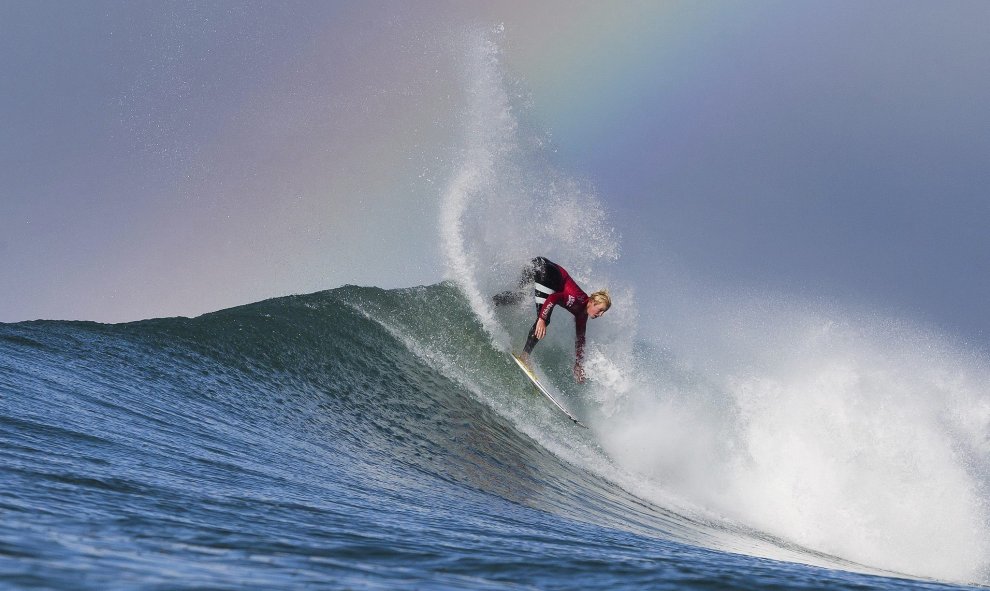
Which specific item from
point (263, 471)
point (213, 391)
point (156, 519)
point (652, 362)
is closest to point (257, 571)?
point (156, 519)

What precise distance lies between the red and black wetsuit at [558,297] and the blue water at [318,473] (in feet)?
3.53

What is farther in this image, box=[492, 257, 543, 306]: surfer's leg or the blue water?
box=[492, 257, 543, 306]: surfer's leg

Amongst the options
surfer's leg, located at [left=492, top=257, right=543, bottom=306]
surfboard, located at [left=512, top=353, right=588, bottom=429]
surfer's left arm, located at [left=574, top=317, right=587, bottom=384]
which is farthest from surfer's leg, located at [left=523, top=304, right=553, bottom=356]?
surfer's leg, located at [left=492, top=257, right=543, bottom=306]

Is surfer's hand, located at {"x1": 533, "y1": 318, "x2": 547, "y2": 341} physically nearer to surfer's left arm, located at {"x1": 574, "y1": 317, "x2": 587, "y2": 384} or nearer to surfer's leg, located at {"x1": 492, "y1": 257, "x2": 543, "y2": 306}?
surfer's left arm, located at {"x1": 574, "y1": 317, "x2": 587, "y2": 384}

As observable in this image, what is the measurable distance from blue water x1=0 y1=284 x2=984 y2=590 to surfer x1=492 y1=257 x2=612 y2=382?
91cm

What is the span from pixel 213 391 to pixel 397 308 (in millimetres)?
6332

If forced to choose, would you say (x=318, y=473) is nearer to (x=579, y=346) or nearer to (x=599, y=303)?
(x=599, y=303)

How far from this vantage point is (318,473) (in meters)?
5.67

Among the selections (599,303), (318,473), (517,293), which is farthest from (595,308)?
(318,473)

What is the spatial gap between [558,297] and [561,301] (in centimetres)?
7

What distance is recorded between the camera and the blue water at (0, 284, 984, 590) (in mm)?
2869

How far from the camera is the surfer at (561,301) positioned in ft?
36.1

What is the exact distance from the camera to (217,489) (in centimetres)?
427

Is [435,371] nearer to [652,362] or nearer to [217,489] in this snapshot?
[652,362]
